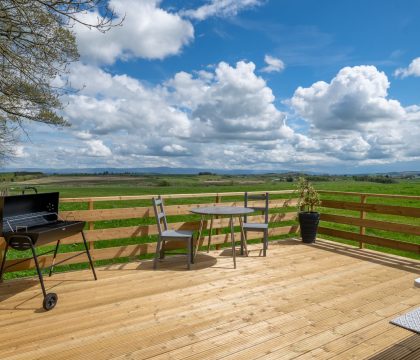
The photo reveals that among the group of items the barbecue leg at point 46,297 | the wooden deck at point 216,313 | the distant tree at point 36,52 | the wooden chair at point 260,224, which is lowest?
the wooden deck at point 216,313

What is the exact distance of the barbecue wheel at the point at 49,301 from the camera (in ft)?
10.6

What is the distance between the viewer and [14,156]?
880 cm

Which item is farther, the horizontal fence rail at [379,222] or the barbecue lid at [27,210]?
the horizontal fence rail at [379,222]

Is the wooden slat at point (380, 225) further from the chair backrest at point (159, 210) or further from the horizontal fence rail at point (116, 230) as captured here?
the chair backrest at point (159, 210)

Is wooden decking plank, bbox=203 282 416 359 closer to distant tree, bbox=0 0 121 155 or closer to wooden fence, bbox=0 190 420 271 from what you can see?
wooden fence, bbox=0 190 420 271

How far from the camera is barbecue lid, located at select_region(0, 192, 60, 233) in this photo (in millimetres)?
3469

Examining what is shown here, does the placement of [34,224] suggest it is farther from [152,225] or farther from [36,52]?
[36,52]

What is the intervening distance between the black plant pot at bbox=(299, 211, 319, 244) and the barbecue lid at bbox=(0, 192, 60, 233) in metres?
4.34

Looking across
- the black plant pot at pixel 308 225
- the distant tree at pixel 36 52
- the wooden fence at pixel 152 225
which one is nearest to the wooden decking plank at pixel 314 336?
the wooden fence at pixel 152 225

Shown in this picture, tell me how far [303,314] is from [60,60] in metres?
5.33

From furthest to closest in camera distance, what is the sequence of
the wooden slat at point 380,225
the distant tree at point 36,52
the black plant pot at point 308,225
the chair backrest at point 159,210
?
the black plant pot at point 308,225 → the wooden slat at point 380,225 → the chair backrest at point 159,210 → the distant tree at point 36,52

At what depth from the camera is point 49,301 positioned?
10.8 feet

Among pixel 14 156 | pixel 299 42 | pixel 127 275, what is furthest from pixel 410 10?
pixel 14 156

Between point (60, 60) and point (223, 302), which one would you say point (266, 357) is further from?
point (60, 60)
